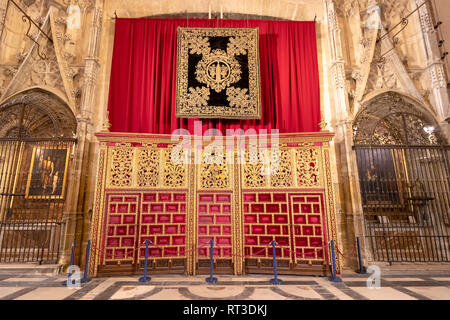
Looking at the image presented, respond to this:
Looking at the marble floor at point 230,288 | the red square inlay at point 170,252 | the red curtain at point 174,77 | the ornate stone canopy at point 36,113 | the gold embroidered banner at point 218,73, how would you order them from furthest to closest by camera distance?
the red curtain at point 174,77, the gold embroidered banner at point 218,73, the ornate stone canopy at point 36,113, the red square inlay at point 170,252, the marble floor at point 230,288

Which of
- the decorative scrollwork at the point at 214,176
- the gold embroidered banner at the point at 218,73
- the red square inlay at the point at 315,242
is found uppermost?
the gold embroidered banner at the point at 218,73

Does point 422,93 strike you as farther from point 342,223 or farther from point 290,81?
point 342,223

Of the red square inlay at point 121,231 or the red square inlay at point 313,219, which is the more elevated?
the red square inlay at point 313,219

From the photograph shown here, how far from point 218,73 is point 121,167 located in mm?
3584

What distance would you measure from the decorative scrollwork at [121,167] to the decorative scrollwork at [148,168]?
207 millimetres

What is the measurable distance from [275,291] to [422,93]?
267 inches

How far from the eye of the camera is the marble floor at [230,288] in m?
3.51

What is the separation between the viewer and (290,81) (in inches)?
261

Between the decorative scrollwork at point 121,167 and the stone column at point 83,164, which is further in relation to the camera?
the stone column at point 83,164

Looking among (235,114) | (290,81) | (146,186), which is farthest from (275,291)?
(290,81)

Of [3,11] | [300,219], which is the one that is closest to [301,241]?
[300,219]

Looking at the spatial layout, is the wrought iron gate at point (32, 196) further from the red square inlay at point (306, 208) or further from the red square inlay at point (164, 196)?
the red square inlay at point (306, 208)

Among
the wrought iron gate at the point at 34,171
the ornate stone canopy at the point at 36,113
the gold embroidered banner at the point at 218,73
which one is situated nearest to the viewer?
the wrought iron gate at the point at 34,171

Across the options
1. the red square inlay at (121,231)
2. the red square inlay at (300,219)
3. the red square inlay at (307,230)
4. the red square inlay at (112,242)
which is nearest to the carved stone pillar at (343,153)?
the red square inlay at (307,230)
